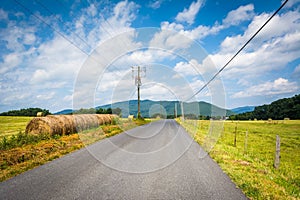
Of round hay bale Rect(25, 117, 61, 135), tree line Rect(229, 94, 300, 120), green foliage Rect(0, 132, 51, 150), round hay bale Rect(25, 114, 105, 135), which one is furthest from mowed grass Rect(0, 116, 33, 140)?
tree line Rect(229, 94, 300, 120)

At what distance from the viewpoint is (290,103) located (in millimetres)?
70000

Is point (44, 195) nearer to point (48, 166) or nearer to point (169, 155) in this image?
point (48, 166)

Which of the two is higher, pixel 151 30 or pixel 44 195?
pixel 151 30

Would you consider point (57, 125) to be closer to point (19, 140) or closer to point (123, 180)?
point (19, 140)

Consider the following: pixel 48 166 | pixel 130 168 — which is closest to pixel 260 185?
pixel 130 168

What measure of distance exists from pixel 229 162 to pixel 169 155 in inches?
86.3

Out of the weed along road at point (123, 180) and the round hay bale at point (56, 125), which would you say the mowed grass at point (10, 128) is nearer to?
the round hay bale at point (56, 125)

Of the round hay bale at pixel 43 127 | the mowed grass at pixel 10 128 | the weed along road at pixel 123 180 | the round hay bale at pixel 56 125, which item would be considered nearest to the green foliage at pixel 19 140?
the round hay bale at pixel 43 127

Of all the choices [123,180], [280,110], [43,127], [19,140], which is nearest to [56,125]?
[43,127]

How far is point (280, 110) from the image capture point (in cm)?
7231

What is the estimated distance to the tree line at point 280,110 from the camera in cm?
6694

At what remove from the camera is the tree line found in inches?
2635

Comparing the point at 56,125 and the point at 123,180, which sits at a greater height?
the point at 56,125

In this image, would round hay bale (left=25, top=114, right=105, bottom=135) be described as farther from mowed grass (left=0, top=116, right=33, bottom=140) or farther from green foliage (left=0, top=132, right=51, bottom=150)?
mowed grass (left=0, top=116, right=33, bottom=140)
